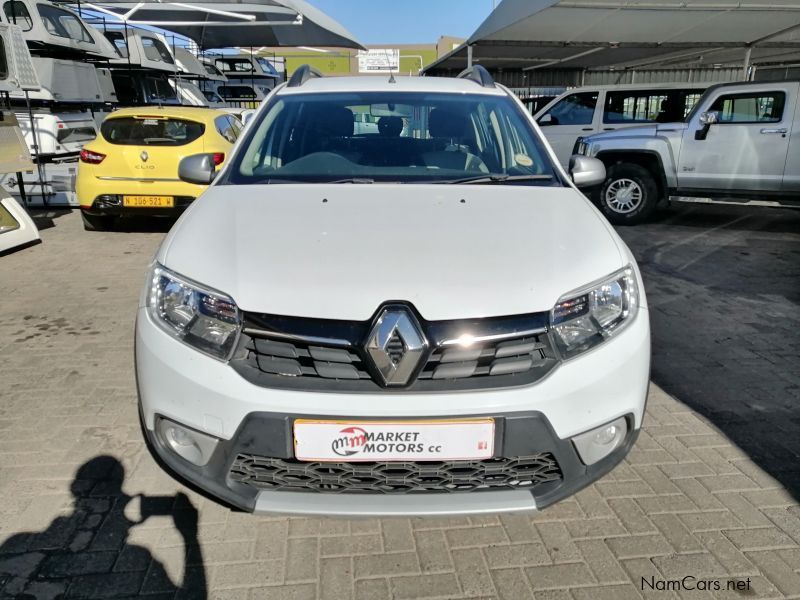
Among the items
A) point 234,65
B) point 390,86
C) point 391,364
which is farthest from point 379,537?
point 234,65

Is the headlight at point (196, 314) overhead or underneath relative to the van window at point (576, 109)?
underneath

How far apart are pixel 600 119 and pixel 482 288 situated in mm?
9848

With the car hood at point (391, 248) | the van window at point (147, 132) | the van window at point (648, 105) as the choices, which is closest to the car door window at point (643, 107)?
the van window at point (648, 105)

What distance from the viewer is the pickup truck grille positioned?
187 centimetres

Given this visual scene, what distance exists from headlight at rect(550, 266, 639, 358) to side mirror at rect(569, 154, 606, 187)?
4.04ft

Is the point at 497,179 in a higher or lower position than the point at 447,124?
lower

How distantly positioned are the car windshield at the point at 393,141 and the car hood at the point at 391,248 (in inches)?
9.5

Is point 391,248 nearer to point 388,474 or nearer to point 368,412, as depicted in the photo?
point 368,412

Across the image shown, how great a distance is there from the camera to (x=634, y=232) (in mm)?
8289

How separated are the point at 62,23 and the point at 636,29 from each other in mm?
11060

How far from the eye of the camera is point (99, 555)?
2.18 metres

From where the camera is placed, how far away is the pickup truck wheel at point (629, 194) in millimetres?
8455

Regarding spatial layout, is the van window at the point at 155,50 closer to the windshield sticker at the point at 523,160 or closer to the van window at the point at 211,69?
the van window at the point at 211,69

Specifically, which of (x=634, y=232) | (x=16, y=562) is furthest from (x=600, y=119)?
(x=16, y=562)
